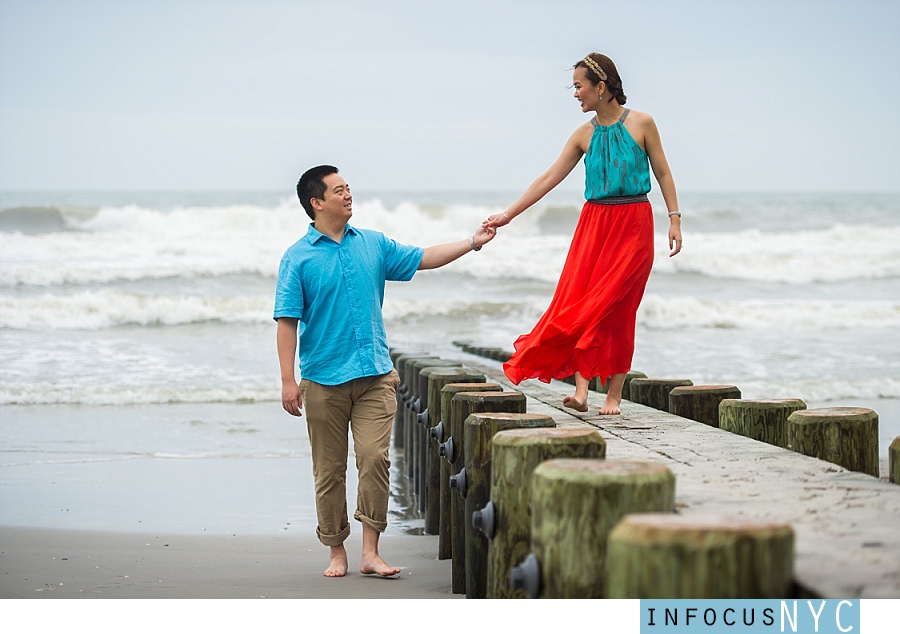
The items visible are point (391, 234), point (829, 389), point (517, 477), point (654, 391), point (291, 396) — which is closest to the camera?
point (517, 477)

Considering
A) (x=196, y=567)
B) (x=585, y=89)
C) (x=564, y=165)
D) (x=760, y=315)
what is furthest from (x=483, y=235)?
(x=760, y=315)

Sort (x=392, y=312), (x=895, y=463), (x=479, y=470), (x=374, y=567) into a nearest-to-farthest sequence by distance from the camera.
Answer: (x=895, y=463) → (x=479, y=470) → (x=374, y=567) → (x=392, y=312)

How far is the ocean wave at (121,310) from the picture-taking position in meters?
17.9

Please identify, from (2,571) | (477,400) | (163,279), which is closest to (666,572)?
(477,400)

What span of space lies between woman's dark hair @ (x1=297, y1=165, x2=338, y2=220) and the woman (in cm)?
106

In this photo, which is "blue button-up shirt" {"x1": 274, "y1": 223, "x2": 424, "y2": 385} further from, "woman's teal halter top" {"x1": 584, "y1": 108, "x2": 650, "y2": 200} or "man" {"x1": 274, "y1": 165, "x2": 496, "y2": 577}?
"woman's teal halter top" {"x1": 584, "y1": 108, "x2": 650, "y2": 200}

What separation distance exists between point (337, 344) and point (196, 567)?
5.29 feet

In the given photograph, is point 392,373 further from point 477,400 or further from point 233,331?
point 233,331

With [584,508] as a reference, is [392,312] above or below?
below

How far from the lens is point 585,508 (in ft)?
7.94

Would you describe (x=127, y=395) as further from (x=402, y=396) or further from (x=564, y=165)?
(x=564, y=165)

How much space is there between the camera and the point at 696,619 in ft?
7.20

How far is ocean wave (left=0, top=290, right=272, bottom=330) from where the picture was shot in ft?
58.9

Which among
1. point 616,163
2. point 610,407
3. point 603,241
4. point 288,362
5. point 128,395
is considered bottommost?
point 128,395
